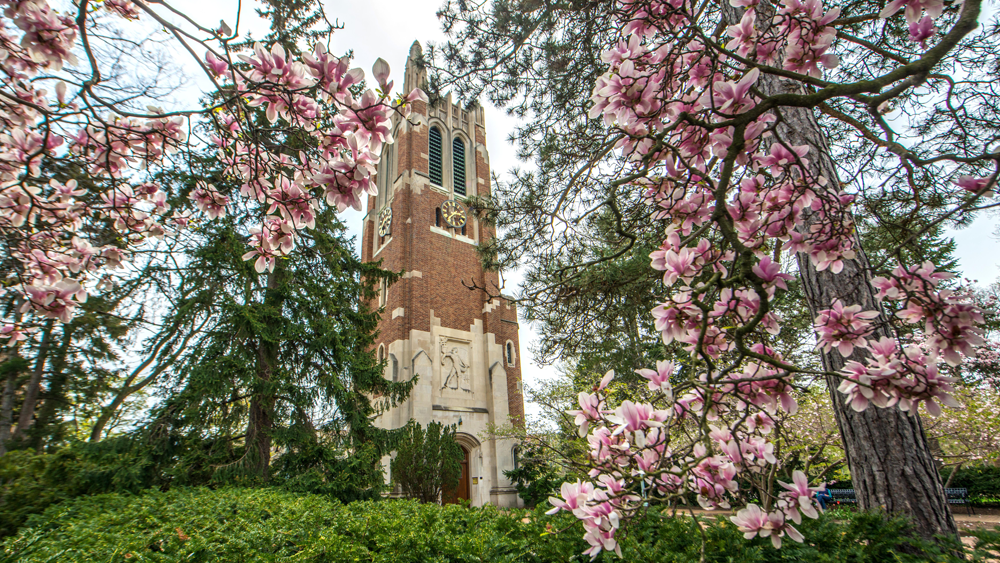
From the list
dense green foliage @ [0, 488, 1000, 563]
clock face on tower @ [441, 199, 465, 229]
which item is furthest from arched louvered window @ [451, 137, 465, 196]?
dense green foliage @ [0, 488, 1000, 563]

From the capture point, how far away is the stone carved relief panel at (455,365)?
53.4ft

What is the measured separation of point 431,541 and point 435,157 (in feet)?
64.1

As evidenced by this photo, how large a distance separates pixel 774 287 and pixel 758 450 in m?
0.67

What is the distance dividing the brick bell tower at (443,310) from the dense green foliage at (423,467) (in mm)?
3683

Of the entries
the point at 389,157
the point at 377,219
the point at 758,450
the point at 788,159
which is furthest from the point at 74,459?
the point at 389,157

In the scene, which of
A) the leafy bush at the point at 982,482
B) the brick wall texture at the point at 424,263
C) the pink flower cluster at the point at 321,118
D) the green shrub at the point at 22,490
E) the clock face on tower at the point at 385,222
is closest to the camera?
the pink flower cluster at the point at 321,118

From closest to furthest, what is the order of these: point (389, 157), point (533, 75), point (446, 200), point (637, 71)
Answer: point (637, 71)
point (533, 75)
point (446, 200)
point (389, 157)

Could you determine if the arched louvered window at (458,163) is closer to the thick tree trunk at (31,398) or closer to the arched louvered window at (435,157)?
the arched louvered window at (435,157)

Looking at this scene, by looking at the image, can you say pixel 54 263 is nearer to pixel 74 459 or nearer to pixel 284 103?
pixel 284 103

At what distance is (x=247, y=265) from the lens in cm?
914

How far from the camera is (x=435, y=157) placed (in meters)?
20.8

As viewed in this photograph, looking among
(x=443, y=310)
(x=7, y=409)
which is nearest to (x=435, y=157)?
(x=443, y=310)

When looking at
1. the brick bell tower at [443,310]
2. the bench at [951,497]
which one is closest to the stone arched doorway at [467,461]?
the brick bell tower at [443,310]

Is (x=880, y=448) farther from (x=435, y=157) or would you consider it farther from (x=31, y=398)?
(x=435, y=157)
